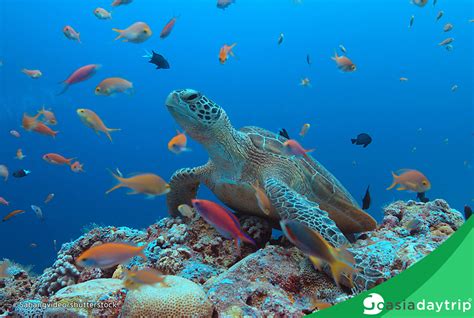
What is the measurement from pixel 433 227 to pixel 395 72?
171ft

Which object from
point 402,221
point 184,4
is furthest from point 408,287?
point 184,4

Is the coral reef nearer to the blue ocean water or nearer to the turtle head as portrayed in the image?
the turtle head

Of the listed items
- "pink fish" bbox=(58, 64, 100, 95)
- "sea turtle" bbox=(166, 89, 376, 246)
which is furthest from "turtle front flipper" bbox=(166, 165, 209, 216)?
"pink fish" bbox=(58, 64, 100, 95)

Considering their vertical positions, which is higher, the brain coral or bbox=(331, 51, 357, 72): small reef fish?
bbox=(331, 51, 357, 72): small reef fish

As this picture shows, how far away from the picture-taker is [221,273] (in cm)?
335

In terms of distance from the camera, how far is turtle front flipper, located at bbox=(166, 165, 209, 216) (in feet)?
16.2

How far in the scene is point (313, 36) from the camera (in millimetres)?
50344

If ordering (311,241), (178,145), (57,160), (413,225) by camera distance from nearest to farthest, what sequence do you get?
(311,241), (178,145), (413,225), (57,160)

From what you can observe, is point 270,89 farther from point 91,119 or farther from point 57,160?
point 91,119

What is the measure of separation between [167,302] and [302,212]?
63.2 inches

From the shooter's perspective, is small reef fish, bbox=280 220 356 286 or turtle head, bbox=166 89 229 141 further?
turtle head, bbox=166 89 229 141

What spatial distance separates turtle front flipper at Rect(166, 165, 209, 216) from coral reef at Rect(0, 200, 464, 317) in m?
0.42

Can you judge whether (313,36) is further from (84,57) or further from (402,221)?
(402,221)

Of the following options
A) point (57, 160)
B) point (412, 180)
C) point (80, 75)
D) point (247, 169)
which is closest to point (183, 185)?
point (247, 169)
